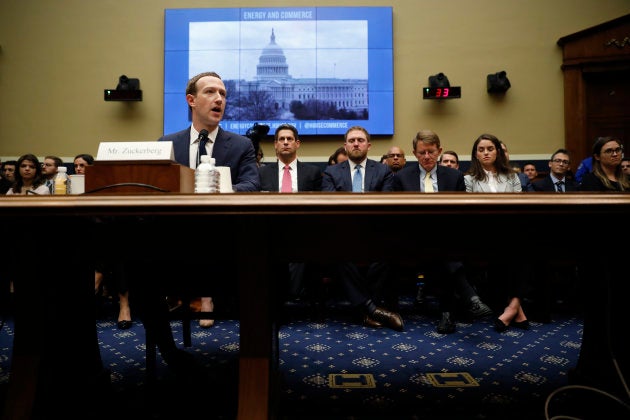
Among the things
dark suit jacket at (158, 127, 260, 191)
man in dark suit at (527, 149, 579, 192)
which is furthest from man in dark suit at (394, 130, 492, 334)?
dark suit jacket at (158, 127, 260, 191)

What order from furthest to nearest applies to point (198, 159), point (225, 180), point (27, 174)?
point (27, 174)
point (198, 159)
point (225, 180)

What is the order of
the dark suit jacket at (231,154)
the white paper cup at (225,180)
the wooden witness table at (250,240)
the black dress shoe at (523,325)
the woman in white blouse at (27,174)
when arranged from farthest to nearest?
the woman in white blouse at (27,174)
the black dress shoe at (523,325)
the dark suit jacket at (231,154)
the white paper cup at (225,180)
the wooden witness table at (250,240)

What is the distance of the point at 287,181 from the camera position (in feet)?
10.4

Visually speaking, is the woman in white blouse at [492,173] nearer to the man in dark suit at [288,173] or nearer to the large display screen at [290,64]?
the man in dark suit at [288,173]

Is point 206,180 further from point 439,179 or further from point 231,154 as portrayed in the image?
point 439,179

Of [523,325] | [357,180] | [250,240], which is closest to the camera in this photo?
[250,240]

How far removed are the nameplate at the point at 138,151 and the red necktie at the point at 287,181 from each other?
1982mm

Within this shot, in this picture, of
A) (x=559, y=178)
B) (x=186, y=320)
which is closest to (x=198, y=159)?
(x=186, y=320)

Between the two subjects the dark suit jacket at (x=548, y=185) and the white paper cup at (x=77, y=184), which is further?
the dark suit jacket at (x=548, y=185)

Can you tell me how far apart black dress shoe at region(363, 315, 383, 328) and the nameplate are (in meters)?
1.75

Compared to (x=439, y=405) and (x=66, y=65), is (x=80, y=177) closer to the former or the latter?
(x=439, y=405)

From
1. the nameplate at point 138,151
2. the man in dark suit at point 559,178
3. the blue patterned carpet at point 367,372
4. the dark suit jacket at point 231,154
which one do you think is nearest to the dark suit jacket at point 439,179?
the blue patterned carpet at point 367,372

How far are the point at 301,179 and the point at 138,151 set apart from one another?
6.62 feet

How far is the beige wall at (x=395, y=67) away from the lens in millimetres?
5086
